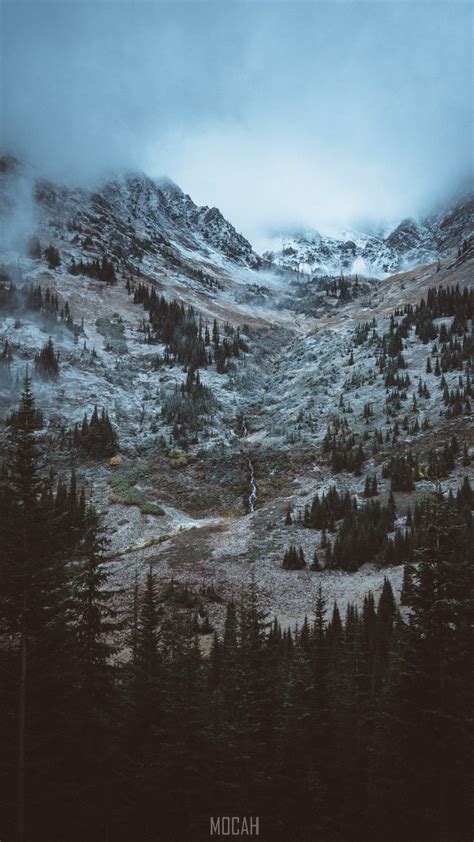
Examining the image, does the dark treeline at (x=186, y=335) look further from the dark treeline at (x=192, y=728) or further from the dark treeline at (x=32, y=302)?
the dark treeline at (x=192, y=728)

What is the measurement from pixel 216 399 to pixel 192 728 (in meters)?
96.9

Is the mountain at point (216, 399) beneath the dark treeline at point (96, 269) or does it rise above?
beneath

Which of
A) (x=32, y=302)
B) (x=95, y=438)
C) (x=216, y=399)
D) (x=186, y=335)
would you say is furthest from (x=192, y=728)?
(x=186, y=335)

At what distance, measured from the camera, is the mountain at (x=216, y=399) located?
61062 mm

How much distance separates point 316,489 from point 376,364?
45591 millimetres

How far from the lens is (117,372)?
4422 inches

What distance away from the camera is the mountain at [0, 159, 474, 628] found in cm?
6106

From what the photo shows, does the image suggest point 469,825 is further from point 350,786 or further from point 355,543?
point 355,543

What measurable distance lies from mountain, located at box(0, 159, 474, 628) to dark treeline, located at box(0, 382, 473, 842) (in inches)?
573

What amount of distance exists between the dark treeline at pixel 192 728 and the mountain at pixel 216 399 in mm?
14562

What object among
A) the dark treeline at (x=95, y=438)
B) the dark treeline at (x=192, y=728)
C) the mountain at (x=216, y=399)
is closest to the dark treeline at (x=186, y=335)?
the mountain at (x=216, y=399)

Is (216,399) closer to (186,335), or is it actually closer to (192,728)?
(186,335)

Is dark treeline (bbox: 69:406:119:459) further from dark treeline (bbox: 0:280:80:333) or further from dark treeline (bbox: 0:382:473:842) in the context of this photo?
dark treeline (bbox: 0:382:473:842)

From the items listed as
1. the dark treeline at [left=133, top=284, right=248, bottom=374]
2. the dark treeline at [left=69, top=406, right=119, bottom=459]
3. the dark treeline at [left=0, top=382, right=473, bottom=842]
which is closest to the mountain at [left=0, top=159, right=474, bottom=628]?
the dark treeline at [left=69, top=406, right=119, bottom=459]
